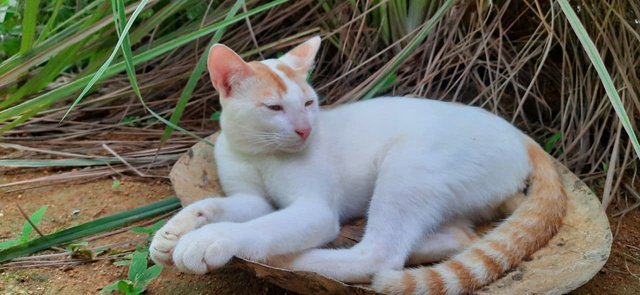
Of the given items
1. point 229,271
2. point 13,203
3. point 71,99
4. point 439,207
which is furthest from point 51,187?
point 439,207

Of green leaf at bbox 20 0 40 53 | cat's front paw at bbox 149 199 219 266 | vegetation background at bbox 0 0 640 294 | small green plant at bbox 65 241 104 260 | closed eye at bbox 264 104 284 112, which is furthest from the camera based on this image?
vegetation background at bbox 0 0 640 294

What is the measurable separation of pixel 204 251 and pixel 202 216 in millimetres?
217

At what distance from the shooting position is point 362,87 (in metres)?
2.46

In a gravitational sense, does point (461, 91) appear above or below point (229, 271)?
above

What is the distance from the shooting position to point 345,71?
260 centimetres

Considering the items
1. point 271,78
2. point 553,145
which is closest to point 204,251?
point 271,78

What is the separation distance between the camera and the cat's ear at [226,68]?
1687 mm

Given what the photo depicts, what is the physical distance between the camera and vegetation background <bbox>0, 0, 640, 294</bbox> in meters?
2.22

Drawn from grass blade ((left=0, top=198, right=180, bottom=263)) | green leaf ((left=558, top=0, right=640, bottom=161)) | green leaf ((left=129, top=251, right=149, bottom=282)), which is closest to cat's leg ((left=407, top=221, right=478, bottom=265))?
green leaf ((left=558, top=0, right=640, bottom=161))

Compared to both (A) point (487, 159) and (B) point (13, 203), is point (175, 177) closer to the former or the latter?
(B) point (13, 203)

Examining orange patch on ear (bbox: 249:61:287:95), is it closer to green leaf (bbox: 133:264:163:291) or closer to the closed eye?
the closed eye

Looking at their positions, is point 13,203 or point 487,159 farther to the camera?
point 13,203

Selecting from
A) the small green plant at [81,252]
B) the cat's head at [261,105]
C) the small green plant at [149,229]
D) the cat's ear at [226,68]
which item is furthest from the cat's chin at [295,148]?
the small green plant at [81,252]

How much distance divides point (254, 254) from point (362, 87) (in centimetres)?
113
